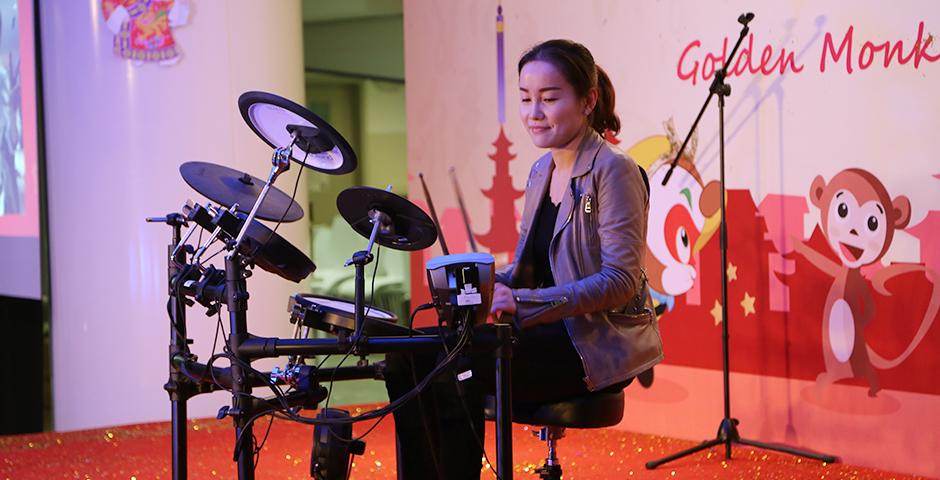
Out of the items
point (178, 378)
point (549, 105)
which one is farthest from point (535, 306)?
point (178, 378)

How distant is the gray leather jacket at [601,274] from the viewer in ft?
6.62

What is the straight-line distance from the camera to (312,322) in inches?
73.7

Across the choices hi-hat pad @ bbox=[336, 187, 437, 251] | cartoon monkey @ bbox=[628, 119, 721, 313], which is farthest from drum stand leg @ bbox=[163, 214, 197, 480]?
cartoon monkey @ bbox=[628, 119, 721, 313]

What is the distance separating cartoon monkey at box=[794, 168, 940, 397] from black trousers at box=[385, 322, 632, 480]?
4.60 feet

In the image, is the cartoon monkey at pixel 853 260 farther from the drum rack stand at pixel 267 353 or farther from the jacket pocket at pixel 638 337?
the drum rack stand at pixel 267 353

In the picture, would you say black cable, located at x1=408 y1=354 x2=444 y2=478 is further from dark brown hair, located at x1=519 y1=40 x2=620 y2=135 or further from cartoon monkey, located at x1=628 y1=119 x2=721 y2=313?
cartoon monkey, located at x1=628 y1=119 x2=721 y2=313

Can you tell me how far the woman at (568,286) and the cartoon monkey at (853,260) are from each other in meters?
1.24

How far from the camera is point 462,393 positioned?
81.4 inches

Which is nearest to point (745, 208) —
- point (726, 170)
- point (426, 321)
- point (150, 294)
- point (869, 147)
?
point (726, 170)

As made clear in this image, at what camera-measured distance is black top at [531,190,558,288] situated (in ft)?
7.53

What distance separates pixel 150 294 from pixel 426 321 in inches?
49.2

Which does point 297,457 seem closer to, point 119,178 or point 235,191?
point 119,178

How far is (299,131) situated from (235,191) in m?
0.21

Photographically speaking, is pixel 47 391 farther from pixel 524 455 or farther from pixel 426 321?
pixel 524 455
